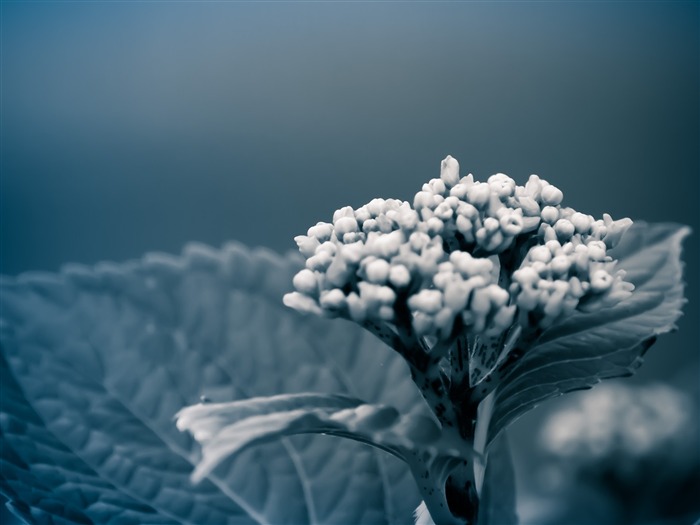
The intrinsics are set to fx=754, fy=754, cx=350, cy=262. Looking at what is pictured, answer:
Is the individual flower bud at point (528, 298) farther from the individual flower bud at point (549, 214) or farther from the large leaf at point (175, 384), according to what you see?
the large leaf at point (175, 384)

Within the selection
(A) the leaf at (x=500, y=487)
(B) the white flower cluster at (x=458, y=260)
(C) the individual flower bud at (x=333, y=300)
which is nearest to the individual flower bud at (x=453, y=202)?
(B) the white flower cluster at (x=458, y=260)

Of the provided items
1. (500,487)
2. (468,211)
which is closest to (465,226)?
(468,211)

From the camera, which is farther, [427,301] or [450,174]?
[450,174]

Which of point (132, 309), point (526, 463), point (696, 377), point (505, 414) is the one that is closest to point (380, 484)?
point (505, 414)

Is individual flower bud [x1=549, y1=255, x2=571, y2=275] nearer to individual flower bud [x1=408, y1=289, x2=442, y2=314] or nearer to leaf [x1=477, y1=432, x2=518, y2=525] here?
individual flower bud [x1=408, y1=289, x2=442, y2=314]

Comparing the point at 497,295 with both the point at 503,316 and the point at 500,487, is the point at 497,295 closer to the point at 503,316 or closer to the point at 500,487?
the point at 503,316
